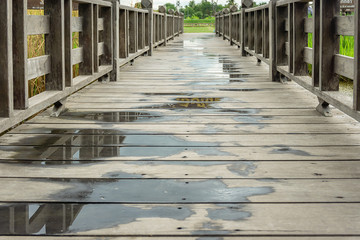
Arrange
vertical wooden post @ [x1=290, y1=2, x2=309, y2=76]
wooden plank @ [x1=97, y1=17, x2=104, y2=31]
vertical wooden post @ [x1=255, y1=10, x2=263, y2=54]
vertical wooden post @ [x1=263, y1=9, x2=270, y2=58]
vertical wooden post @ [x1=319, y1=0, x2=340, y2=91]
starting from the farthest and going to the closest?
vertical wooden post @ [x1=255, y1=10, x2=263, y2=54], vertical wooden post @ [x1=263, y1=9, x2=270, y2=58], wooden plank @ [x1=97, y1=17, x2=104, y2=31], vertical wooden post @ [x1=290, y1=2, x2=309, y2=76], vertical wooden post @ [x1=319, y1=0, x2=340, y2=91]

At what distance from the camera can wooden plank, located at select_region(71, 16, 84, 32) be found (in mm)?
3948

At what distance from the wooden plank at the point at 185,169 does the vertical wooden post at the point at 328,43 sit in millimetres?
1071

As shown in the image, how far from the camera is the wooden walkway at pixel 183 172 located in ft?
5.16

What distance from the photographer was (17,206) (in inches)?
68.7

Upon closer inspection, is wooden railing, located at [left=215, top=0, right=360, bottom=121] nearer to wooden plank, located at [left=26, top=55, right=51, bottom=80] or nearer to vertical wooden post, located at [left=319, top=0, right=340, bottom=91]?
vertical wooden post, located at [left=319, top=0, right=340, bottom=91]

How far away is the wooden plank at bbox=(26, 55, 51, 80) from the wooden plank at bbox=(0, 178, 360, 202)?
0.97 metres

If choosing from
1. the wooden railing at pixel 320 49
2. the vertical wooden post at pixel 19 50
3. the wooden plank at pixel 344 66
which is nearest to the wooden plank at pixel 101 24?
the wooden railing at pixel 320 49

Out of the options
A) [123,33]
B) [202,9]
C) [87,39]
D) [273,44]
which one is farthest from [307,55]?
[202,9]

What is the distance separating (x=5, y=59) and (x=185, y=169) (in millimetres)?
933

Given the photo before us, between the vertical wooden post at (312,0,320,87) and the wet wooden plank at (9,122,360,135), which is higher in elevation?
the vertical wooden post at (312,0,320,87)

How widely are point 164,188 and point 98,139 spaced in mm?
924

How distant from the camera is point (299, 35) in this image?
4125 millimetres

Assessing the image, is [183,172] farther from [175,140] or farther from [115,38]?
[115,38]

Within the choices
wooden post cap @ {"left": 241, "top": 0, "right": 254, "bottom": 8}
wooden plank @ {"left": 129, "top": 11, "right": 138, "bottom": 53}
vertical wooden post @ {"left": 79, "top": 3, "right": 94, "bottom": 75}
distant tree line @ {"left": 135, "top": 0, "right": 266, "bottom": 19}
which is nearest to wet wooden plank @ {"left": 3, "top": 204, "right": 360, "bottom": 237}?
vertical wooden post @ {"left": 79, "top": 3, "right": 94, "bottom": 75}
